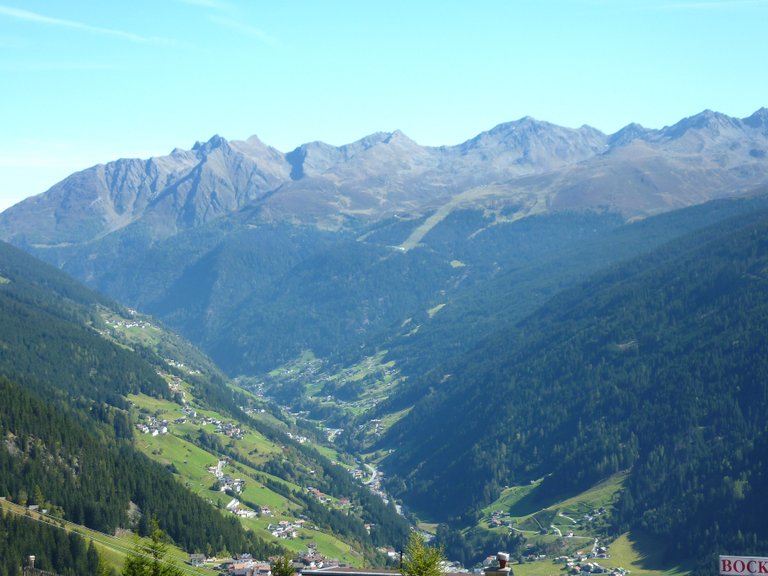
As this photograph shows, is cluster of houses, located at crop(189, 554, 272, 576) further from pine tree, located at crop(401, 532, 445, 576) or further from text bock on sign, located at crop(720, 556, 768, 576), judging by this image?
text bock on sign, located at crop(720, 556, 768, 576)

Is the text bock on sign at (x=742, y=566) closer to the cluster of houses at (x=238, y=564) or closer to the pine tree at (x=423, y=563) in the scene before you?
the pine tree at (x=423, y=563)

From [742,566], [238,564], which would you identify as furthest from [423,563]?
[238,564]

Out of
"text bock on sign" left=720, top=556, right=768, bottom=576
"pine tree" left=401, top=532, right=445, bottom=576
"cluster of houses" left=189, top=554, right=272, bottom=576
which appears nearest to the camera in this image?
"text bock on sign" left=720, top=556, right=768, bottom=576

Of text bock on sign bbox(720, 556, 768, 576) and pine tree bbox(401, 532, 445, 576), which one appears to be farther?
pine tree bbox(401, 532, 445, 576)

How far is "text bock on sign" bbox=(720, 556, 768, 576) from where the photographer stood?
58406 mm

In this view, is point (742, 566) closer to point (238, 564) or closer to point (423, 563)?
point (423, 563)

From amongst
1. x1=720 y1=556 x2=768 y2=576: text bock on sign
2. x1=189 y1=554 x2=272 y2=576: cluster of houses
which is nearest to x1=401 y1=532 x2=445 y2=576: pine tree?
x1=720 y1=556 x2=768 y2=576: text bock on sign

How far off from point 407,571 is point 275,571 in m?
14.6

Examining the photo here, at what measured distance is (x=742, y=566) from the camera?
58.9m

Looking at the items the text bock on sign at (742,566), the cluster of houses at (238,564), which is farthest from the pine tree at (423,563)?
the cluster of houses at (238,564)

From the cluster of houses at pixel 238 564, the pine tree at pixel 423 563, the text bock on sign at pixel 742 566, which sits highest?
the text bock on sign at pixel 742 566

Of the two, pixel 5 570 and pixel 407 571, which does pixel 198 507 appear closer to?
pixel 5 570

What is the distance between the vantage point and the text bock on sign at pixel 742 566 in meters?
58.4

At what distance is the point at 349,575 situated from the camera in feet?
361
